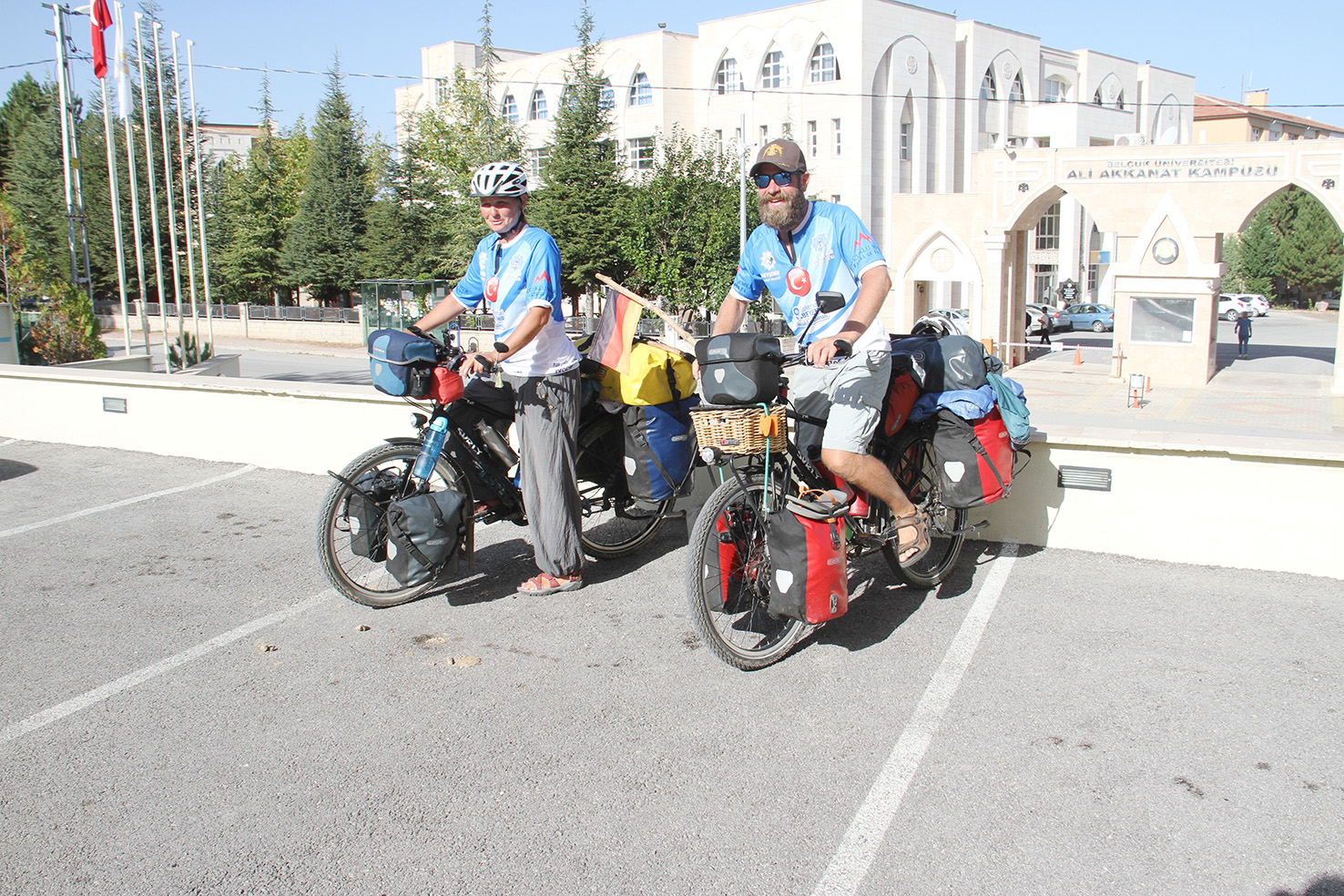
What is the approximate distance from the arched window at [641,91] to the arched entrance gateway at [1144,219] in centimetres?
3458

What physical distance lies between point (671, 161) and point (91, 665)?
3675cm

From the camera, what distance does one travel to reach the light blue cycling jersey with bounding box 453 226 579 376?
15.6 ft

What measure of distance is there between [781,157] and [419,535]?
226cm

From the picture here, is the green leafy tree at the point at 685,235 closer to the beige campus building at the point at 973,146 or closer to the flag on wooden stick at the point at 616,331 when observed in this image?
the beige campus building at the point at 973,146

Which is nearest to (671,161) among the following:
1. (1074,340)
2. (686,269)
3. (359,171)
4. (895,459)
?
(686,269)

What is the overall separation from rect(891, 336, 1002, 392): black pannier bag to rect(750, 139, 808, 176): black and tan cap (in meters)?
1.06

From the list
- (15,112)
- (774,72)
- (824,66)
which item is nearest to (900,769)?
(824,66)

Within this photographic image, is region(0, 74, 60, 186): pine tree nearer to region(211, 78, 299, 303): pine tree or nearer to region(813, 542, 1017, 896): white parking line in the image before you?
region(211, 78, 299, 303): pine tree

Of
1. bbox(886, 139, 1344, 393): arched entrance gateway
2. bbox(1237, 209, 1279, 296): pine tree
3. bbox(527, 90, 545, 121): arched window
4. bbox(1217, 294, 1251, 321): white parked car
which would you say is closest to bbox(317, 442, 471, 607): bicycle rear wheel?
bbox(886, 139, 1344, 393): arched entrance gateway

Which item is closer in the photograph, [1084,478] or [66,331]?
[1084,478]

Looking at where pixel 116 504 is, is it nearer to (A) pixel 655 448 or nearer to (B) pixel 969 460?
(A) pixel 655 448

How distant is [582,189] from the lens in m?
40.4

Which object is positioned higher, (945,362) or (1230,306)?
(945,362)

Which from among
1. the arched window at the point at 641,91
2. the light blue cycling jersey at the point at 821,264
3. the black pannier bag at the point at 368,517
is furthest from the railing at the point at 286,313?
the light blue cycling jersey at the point at 821,264
